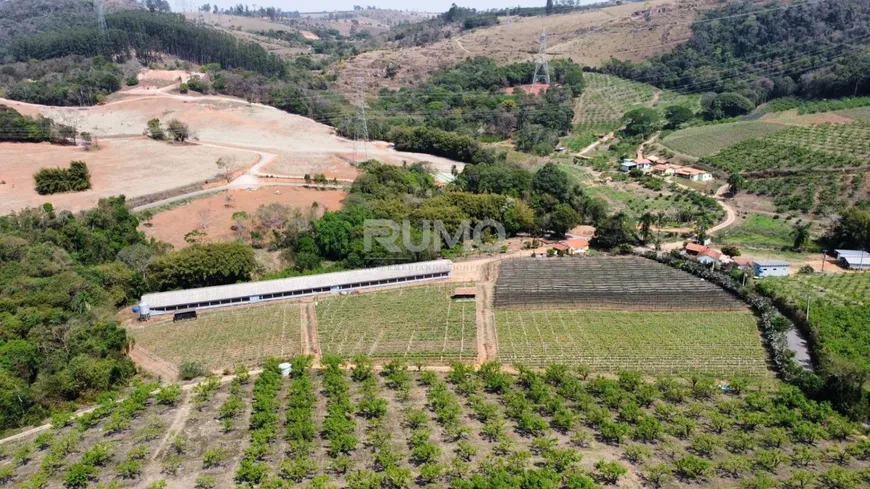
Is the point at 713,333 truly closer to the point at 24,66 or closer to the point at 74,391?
the point at 74,391

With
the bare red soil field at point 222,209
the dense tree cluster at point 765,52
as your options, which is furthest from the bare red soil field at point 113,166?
the dense tree cluster at point 765,52

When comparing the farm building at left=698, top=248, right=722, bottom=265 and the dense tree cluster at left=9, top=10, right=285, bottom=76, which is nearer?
the farm building at left=698, top=248, right=722, bottom=265

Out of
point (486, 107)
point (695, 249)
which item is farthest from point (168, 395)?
point (486, 107)

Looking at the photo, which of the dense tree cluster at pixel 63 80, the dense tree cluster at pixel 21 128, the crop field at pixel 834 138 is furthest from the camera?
the dense tree cluster at pixel 63 80

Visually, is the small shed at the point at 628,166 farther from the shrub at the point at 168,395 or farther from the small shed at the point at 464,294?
the shrub at the point at 168,395


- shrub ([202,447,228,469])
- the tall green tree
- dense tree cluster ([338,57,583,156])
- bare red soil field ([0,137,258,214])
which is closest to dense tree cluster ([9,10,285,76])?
dense tree cluster ([338,57,583,156])

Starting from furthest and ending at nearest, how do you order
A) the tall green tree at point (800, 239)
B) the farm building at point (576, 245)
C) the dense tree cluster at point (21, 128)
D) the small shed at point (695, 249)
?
the dense tree cluster at point (21, 128) < the farm building at point (576, 245) < the tall green tree at point (800, 239) < the small shed at point (695, 249)

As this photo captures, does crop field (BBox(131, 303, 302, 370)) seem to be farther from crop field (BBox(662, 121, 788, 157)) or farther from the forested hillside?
the forested hillside
